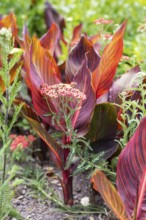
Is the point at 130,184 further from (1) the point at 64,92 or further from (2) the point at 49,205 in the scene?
(2) the point at 49,205

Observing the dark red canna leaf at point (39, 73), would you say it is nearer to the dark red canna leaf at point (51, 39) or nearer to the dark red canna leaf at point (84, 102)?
the dark red canna leaf at point (84, 102)

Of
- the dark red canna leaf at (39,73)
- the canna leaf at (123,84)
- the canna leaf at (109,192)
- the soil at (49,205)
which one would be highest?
the dark red canna leaf at (39,73)

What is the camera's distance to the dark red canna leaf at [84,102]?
188cm

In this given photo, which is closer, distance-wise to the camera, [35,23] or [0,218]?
[0,218]

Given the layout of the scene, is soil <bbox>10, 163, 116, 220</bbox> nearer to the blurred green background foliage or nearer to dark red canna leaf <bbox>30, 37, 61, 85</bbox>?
dark red canna leaf <bbox>30, 37, 61, 85</bbox>

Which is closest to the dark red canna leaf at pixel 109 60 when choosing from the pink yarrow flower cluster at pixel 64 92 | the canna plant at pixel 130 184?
the pink yarrow flower cluster at pixel 64 92

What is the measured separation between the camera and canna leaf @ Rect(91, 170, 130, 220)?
1.53 meters

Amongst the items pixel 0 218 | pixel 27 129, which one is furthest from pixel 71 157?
pixel 27 129

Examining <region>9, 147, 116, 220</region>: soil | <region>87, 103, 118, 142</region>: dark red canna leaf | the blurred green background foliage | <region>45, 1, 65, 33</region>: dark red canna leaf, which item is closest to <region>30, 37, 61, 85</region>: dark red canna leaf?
<region>87, 103, 118, 142</region>: dark red canna leaf

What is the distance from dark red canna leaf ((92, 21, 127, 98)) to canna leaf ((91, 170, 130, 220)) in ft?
1.80

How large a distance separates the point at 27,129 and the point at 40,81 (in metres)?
0.80

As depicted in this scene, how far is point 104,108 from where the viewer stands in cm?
189

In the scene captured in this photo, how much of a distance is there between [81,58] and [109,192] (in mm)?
796

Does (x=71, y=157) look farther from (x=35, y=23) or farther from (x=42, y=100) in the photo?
(x=35, y=23)
